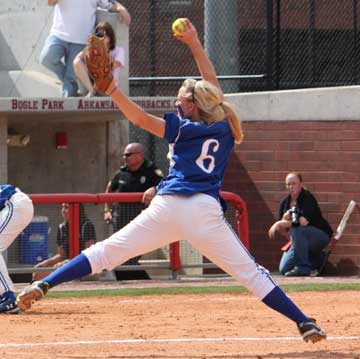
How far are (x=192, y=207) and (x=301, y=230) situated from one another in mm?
7009

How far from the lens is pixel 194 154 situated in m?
7.71

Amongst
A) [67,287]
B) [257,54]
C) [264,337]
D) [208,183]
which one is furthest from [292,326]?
[257,54]

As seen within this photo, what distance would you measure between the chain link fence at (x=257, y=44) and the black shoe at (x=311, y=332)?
9259 mm

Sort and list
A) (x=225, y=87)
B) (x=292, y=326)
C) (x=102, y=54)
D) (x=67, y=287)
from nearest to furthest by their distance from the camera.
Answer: (x=102, y=54), (x=292, y=326), (x=67, y=287), (x=225, y=87)

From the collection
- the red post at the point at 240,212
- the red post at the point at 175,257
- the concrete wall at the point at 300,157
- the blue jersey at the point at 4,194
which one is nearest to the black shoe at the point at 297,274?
the red post at the point at 240,212

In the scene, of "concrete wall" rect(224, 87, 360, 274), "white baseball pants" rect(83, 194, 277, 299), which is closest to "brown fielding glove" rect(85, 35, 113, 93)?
"white baseball pants" rect(83, 194, 277, 299)

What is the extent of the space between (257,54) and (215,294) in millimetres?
6104

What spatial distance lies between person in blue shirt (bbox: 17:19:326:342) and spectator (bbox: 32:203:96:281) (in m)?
5.57

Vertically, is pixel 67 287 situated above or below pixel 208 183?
below

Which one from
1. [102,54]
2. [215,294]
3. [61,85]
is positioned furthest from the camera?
[61,85]

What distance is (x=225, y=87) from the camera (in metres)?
17.0

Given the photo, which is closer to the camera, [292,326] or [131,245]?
[131,245]

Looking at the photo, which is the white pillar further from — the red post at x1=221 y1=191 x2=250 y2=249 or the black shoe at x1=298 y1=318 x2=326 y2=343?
the black shoe at x1=298 y1=318 x2=326 y2=343

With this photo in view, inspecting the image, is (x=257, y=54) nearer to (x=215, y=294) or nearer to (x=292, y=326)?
(x=215, y=294)
